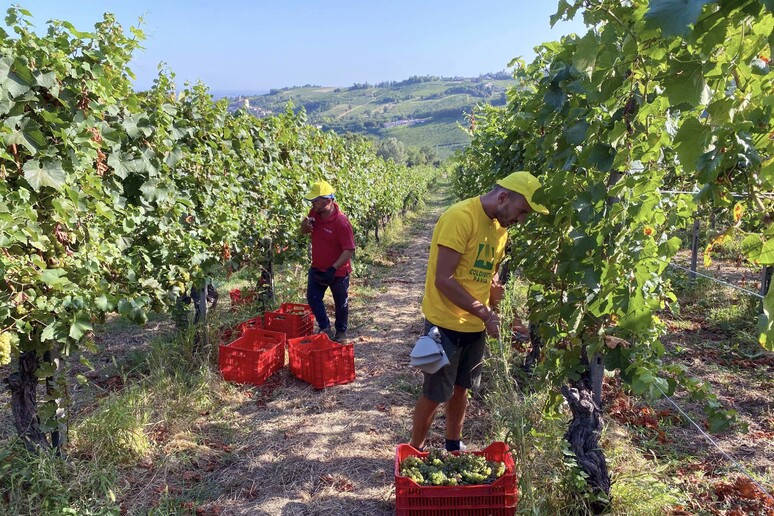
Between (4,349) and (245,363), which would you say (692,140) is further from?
(245,363)

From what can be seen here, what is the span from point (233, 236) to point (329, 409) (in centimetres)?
199

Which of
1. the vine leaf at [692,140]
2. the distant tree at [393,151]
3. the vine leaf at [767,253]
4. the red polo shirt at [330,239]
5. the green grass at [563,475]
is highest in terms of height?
the distant tree at [393,151]

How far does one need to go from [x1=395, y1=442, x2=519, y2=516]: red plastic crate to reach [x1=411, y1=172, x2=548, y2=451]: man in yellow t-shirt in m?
0.56

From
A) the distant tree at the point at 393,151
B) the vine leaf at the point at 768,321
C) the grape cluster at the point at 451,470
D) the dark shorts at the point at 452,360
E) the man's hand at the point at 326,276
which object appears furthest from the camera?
the distant tree at the point at 393,151

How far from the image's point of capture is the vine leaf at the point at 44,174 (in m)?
2.44

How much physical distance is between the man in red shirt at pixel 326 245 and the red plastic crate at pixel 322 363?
0.72m

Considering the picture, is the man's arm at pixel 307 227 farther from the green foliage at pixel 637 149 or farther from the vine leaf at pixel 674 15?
the vine leaf at pixel 674 15

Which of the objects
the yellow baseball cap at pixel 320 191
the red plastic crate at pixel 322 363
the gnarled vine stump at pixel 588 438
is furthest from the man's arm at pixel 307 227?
the gnarled vine stump at pixel 588 438

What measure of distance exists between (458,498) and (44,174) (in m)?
2.71

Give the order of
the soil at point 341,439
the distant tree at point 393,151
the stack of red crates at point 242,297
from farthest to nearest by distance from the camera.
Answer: the distant tree at point 393,151
the stack of red crates at point 242,297
the soil at point 341,439

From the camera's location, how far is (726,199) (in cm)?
157

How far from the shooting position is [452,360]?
2.85m

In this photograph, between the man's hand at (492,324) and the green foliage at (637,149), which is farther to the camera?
the man's hand at (492,324)

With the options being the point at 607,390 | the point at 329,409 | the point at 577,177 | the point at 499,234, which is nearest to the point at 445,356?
the point at 499,234
